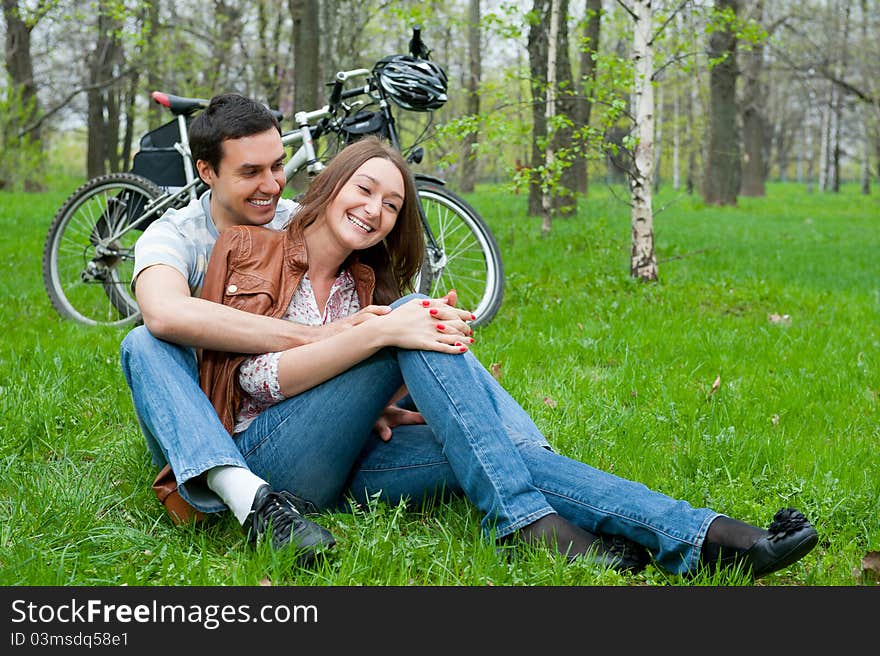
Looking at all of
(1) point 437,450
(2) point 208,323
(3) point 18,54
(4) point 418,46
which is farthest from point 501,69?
(3) point 18,54

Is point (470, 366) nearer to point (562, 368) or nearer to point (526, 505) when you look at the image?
point (526, 505)

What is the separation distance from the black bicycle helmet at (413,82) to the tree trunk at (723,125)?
11934mm

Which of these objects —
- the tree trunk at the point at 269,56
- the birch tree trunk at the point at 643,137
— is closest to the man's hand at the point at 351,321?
the birch tree trunk at the point at 643,137

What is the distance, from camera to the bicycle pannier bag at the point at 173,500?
2.48 meters

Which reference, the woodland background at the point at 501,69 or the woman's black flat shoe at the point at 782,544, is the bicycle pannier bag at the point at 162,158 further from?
the woman's black flat shoe at the point at 782,544

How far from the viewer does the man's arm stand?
8.11ft

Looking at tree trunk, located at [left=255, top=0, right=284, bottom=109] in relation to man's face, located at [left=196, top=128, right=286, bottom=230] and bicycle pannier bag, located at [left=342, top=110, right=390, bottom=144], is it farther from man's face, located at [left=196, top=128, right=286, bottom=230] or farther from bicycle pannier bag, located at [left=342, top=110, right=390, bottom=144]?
man's face, located at [left=196, top=128, right=286, bottom=230]

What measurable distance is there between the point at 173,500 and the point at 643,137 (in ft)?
16.5

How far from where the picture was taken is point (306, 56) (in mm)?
9164

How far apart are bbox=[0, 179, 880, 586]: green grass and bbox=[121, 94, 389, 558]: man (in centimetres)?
14

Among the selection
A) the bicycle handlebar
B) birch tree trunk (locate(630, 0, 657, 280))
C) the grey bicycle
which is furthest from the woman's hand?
birch tree trunk (locate(630, 0, 657, 280))

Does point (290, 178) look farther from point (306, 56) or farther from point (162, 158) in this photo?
point (306, 56)
